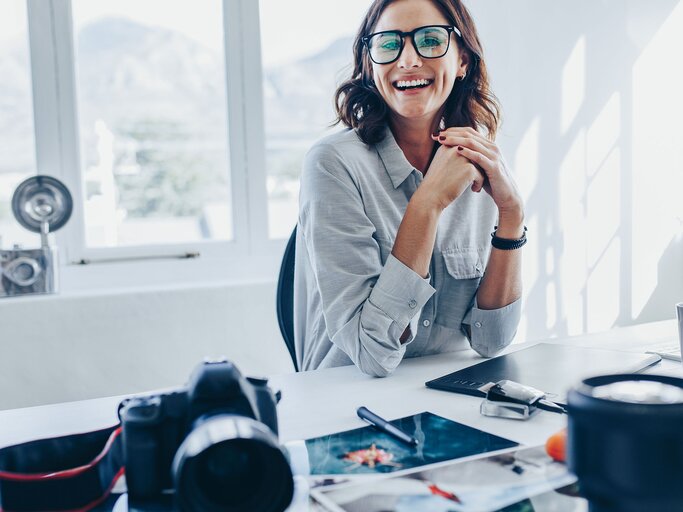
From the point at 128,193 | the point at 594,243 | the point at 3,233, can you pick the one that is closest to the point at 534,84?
the point at 594,243

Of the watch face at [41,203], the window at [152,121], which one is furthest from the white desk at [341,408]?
the window at [152,121]

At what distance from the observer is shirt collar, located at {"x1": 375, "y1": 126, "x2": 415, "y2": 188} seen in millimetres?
1358

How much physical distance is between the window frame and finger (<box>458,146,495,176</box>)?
4.00 ft

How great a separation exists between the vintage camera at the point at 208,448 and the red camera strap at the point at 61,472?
0.04m

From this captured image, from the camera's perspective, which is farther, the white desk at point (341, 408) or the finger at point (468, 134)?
the finger at point (468, 134)

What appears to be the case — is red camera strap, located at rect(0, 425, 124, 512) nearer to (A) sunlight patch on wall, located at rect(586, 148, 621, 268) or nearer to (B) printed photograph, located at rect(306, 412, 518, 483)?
(B) printed photograph, located at rect(306, 412, 518, 483)

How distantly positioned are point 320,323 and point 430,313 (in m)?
0.21

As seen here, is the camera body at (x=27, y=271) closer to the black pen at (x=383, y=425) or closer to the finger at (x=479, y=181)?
the finger at (x=479, y=181)

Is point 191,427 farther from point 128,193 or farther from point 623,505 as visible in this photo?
point 128,193

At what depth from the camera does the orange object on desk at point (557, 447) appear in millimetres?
732

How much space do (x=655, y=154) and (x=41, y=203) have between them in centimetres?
231

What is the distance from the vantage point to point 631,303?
9.71ft

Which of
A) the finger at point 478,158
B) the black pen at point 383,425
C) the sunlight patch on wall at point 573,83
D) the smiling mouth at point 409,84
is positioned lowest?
the black pen at point 383,425

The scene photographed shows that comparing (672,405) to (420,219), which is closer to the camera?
(672,405)
